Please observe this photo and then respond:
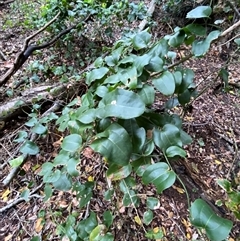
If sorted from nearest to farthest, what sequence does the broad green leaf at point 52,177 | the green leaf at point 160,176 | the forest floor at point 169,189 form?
1. the green leaf at point 160,176
2. the broad green leaf at point 52,177
3. the forest floor at point 169,189

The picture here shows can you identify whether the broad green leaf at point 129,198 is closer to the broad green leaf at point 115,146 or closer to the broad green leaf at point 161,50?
the broad green leaf at point 115,146

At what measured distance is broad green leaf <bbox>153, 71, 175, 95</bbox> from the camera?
2.87 feet

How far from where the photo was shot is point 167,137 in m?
0.88

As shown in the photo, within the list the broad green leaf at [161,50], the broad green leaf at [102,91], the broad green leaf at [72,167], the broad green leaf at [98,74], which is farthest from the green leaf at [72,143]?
the broad green leaf at [161,50]

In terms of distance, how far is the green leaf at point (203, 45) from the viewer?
0.88 m

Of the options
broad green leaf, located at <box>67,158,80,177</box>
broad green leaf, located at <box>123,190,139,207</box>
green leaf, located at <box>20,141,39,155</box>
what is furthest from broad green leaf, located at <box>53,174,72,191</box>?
green leaf, located at <box>20,141,39,155</box>

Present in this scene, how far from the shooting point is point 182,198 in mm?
1520

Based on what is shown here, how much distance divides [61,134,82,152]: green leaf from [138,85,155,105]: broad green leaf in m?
0.25

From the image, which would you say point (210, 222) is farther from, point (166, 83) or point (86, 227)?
point (86, 227)

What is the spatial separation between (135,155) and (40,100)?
125 cm

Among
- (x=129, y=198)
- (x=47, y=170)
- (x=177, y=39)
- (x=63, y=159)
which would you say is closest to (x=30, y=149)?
(x=47, y=170)

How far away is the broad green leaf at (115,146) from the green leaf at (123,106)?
5 cm

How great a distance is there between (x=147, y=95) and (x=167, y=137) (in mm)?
153

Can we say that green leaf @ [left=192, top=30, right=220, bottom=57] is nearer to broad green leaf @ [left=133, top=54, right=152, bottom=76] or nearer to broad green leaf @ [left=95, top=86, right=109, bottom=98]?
broad green leaf @ [left=133, top=54, right=152, bottom=76]
